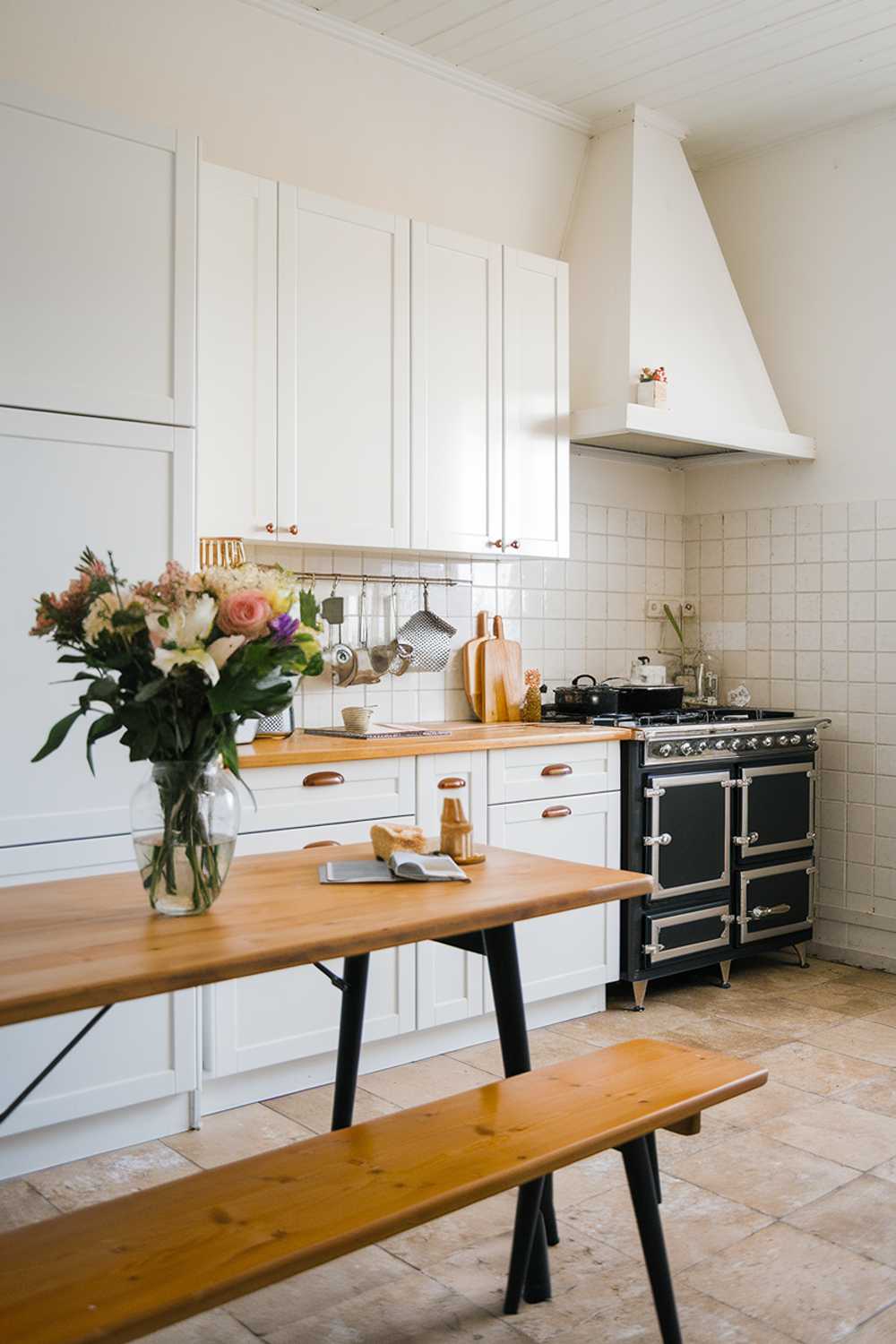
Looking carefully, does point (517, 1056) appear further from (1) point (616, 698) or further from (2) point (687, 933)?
(1) point (616, 698)

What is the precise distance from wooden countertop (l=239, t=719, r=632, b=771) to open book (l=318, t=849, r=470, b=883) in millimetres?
1065

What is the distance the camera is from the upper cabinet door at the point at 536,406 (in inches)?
169

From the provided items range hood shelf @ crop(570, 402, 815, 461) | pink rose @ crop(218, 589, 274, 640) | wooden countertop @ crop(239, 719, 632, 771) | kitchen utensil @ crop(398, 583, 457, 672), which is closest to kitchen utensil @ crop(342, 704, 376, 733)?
wooden countertop @ crop(239, 719, 632, 771)

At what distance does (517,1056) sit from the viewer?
236 centimetres

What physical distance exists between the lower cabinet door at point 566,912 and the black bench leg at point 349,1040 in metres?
1.43

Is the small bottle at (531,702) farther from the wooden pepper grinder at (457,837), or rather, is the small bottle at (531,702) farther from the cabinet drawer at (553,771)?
the wooden pepper grinder at (457,837)

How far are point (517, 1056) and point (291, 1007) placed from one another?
1149 millimetres

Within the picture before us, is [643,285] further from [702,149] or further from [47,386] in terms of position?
[47,386]

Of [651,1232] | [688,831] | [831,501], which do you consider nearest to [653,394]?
[831,501]

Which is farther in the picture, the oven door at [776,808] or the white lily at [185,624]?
the oven door at [776,808]

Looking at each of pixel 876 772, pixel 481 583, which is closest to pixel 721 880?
pixel 876 772

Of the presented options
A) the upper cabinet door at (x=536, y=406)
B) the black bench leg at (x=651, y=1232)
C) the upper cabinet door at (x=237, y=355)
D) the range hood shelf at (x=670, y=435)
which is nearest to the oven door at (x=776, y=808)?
the upper cabinet door at (x=536, y=406)

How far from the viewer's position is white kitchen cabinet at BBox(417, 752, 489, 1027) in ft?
12.0

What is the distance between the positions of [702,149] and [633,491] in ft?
4.72
